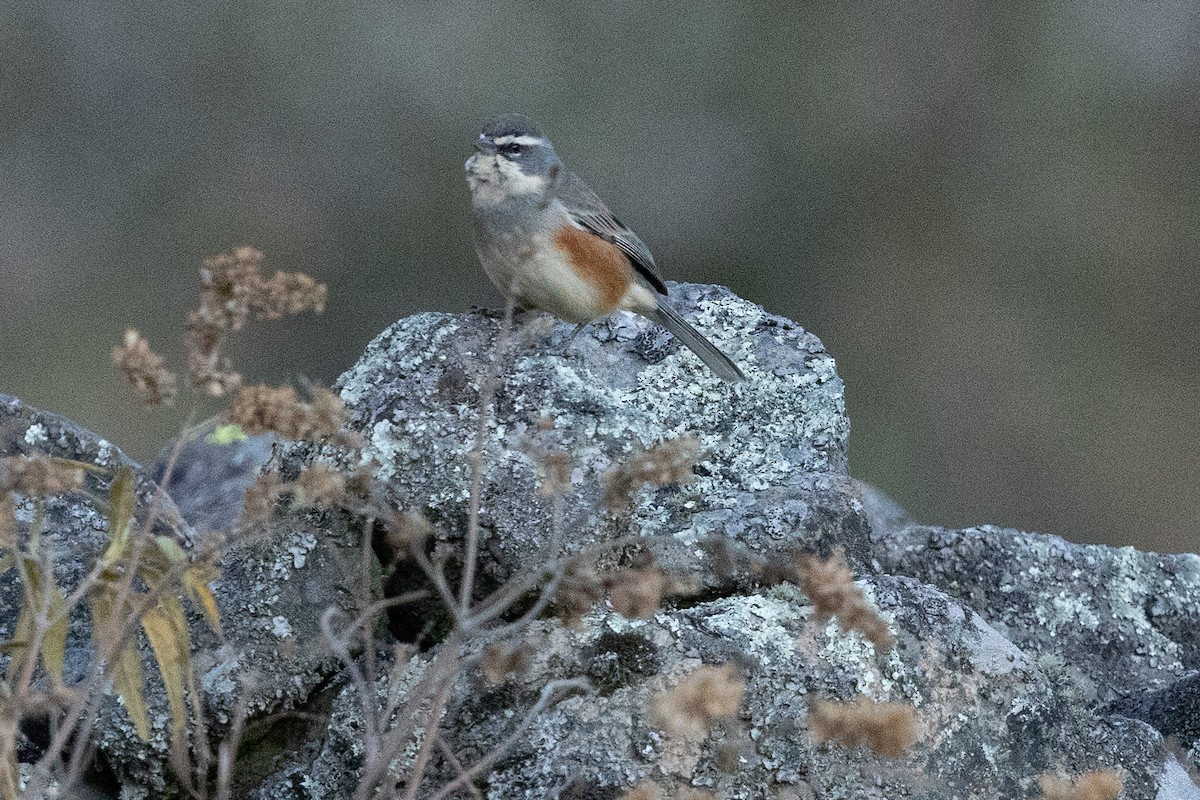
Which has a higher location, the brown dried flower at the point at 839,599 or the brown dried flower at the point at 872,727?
the brown dried flower at the point at 839,599

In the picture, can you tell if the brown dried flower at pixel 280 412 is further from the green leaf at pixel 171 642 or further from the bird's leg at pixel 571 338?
the bird's leg at pixel 571 338

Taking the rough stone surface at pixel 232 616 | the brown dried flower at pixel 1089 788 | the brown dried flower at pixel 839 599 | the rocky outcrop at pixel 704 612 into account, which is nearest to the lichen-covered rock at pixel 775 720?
the rocky outcrop at pixel 704 612

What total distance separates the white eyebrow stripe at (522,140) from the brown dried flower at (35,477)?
270 centimetres

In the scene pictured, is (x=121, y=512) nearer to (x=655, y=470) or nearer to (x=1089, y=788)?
(x=655, y=470)

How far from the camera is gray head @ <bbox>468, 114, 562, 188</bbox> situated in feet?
16.7

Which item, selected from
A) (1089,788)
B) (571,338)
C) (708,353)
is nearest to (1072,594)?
(708,353)

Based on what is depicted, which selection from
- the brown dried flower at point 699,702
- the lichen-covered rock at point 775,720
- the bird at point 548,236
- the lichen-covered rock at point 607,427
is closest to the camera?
the brown dried flower at point 699,702

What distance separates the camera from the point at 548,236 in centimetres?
501

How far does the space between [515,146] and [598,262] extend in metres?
0.46

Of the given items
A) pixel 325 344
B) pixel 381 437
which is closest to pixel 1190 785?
pixel 381 437

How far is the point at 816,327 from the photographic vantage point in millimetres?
8711

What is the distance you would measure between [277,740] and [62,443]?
3.05 feet

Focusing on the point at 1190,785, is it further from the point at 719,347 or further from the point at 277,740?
the point at 277,740

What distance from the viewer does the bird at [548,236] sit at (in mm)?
4711
